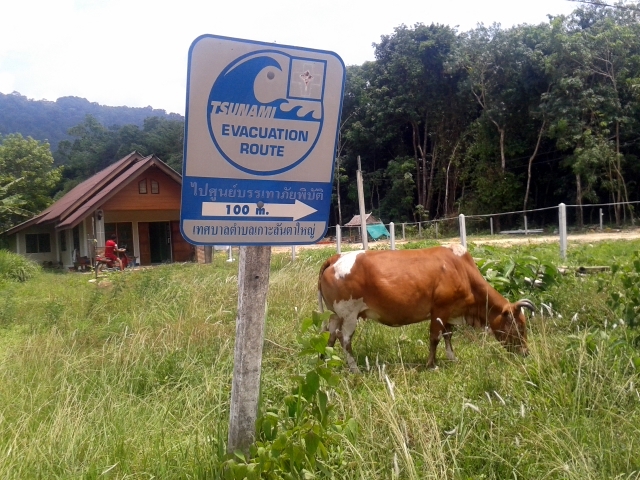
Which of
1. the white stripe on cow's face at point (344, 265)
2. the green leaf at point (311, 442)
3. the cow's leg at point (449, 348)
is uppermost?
the white stripe on cow's face at point (344, 265)

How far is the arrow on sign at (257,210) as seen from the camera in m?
2.64

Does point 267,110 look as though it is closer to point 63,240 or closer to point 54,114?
point 63,240

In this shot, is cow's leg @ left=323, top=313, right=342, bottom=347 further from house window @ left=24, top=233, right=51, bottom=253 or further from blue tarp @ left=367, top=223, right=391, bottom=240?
blue tarp @ left=367, top=223, right=391, bottom=240

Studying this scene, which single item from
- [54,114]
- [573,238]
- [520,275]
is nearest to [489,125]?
[573,238]

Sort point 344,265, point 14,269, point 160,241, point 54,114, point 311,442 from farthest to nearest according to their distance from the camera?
point 54,114, point 160,241, point 14,269, point 344,265, point 311,442

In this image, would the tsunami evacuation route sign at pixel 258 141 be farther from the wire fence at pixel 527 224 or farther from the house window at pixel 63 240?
the house window at pixel 63 240

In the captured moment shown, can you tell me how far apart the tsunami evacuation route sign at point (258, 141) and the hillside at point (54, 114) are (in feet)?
386

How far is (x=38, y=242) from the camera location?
29062mm

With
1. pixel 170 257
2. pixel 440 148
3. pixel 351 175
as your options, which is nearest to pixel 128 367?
pixel 170 257

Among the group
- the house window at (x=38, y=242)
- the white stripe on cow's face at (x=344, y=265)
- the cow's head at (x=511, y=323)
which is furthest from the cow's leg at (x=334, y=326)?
the house window at (x=38, y=242)

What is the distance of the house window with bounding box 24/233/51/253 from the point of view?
2873 centimetres

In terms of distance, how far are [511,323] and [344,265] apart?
5.66 ft

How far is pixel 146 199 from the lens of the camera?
24266 mm

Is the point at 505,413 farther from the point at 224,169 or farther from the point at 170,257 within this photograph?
the point at 170,257
